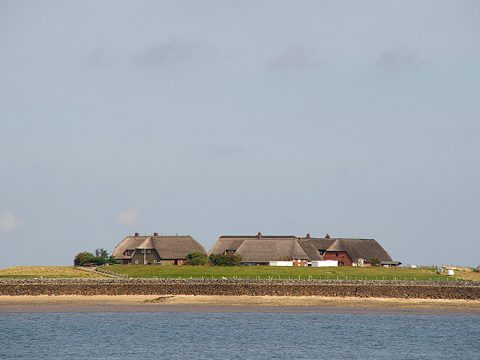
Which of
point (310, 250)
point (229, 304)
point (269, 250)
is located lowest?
point (229, 304)

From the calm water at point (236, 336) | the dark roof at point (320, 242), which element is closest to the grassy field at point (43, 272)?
the calm water at point (236, 336)

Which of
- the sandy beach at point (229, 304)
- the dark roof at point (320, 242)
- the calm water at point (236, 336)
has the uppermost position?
the dark roof at point (320, 242)

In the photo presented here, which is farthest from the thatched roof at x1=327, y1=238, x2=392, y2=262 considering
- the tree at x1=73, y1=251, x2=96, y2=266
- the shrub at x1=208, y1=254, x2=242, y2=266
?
the tree at x1=73, y1=251, x2=96, y2=266

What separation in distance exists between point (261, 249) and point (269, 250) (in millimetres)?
1009

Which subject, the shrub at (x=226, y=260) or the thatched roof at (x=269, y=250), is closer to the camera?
the shrub at (x=226, y=260)

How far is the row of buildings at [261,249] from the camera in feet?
414

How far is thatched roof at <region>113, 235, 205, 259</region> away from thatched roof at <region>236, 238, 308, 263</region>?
6.52 metres

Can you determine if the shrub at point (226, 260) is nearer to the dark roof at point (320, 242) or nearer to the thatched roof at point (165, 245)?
the thatched roof at point (165, 245)

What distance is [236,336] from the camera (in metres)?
67.4

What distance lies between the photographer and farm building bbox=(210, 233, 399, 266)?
125625 mm

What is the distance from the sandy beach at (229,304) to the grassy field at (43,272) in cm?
1370

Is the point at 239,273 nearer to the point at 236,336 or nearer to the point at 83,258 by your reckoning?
the point at 83,258

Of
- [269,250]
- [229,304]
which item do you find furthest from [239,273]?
[229,304]

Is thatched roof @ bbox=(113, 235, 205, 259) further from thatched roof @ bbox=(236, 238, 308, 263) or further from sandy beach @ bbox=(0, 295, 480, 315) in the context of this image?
sandy beach @ bbox=(0, 295, 480, 315)
